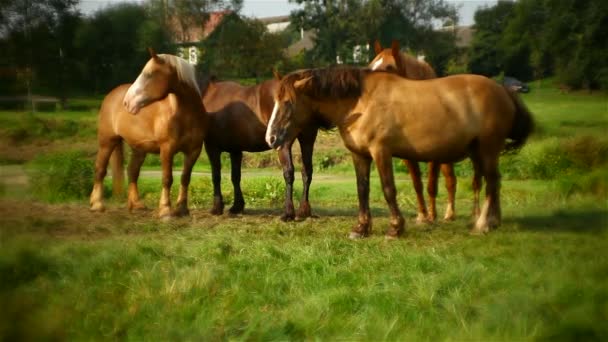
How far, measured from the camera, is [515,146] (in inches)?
227

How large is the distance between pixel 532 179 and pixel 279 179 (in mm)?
4568

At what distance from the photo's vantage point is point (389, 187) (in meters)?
6.00

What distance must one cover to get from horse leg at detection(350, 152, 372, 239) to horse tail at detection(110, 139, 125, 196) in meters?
3.04

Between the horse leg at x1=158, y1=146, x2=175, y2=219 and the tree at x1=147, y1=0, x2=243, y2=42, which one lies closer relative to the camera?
the tree at x1=147, y1=0, x2=243, y2=42

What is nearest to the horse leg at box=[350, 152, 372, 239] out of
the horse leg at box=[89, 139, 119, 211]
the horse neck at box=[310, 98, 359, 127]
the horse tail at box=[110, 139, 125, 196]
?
the horse neck at box=[310, 98, 359, 127]

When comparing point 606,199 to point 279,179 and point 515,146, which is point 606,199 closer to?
point 515,146

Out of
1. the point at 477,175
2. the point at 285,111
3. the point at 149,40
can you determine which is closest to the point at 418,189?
the point at 477,175

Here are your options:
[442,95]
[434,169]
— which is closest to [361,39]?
[434,169]

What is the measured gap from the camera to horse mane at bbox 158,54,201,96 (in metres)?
6.68

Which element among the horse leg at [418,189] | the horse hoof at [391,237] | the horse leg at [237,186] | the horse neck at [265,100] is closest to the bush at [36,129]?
the horse hoof at [391,237]

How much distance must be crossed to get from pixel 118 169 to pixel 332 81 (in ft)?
10.9

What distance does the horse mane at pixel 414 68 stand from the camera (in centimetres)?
688

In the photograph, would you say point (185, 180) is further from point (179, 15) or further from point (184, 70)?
point (179, 15)

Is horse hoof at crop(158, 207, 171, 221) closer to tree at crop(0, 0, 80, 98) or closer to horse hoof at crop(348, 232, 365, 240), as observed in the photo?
horse hoof at crop(348, 232, 365, 240)
